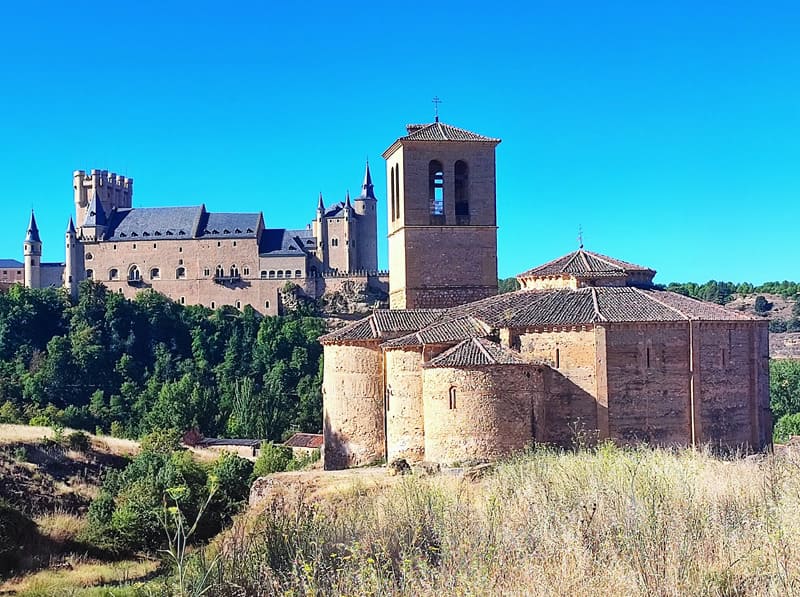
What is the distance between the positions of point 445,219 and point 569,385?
824 centimetres

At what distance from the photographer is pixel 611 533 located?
32.9 feet

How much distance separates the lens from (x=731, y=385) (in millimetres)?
23578

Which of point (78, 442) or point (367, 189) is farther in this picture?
point (367, 189)

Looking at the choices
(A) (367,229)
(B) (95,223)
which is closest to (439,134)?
(A) (367,229)

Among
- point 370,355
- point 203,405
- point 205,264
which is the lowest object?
point 203,405

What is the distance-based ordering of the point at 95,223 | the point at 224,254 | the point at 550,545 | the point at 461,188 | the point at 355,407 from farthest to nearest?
the point at 95,223
the point at 224,254
the point at 461,188
the point at 355,407
the point at 550,545

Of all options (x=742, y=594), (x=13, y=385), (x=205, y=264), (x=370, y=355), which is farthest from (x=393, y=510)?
(x=205, y=264)

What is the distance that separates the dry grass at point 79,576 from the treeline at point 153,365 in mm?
34927

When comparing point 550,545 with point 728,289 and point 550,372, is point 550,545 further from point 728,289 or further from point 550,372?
point 728,289

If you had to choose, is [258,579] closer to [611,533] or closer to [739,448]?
[611,533]

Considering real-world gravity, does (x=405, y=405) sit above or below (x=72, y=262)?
below

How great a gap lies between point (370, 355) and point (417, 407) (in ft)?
8.44

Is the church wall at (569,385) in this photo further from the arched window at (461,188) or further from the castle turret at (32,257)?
the castle turret at (32,257)

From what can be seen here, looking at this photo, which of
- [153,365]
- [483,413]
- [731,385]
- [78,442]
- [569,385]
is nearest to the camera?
[483,413]
